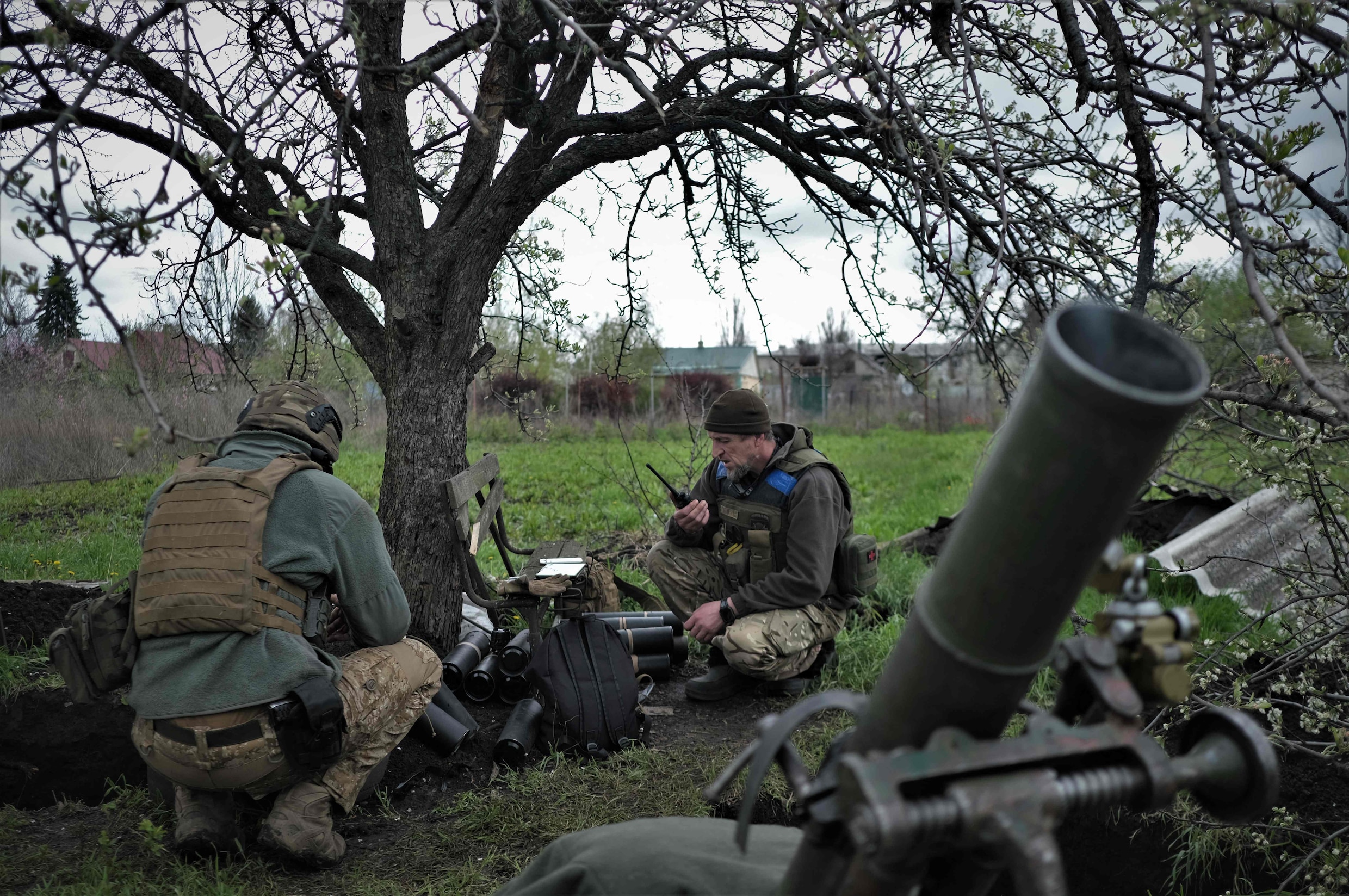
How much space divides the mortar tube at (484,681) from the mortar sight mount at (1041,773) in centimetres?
361

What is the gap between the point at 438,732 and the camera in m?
4.14

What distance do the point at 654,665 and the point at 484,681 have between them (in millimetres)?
1054

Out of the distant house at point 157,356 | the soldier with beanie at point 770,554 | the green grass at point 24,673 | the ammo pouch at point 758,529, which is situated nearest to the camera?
the green grass at point 24,673

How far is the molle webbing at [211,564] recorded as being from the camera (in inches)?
126

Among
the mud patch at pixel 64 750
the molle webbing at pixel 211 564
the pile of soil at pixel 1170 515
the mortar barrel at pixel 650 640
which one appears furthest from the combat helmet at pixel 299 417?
the pile of soil at pixel 1170 515

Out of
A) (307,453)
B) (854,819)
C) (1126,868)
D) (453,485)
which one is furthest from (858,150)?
(854,819)

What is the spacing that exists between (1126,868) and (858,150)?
3.42 meters

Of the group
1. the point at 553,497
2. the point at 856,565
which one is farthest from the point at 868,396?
the point at 856,565

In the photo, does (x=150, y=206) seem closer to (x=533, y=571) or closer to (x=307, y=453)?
(x=307, y=453)

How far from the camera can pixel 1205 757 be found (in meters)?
1.15

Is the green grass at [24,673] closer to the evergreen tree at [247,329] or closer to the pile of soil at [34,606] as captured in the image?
the pile of soil at [34,606]

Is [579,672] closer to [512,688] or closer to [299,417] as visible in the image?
→ [512,688]

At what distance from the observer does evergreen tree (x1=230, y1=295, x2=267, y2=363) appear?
5.92 metres

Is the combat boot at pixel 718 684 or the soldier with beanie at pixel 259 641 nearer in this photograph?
the soldier with beanie at pixel 259 641
